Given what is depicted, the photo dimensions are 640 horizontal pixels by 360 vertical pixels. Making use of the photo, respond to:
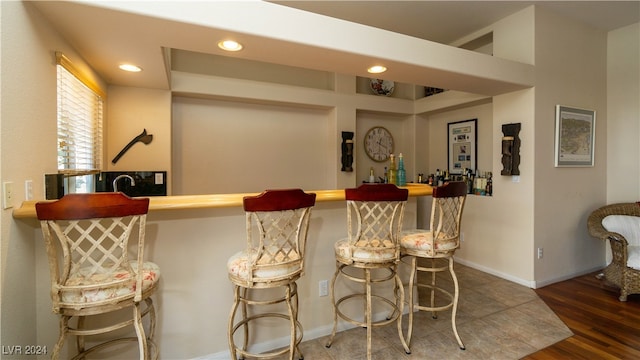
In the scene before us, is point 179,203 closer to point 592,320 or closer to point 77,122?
point 77,122

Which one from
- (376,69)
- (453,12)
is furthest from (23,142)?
(453,12)

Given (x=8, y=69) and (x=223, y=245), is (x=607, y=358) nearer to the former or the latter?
(x=223, y=245)

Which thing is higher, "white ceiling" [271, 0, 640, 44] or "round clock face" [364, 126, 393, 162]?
"white ceiling" [271, 0, 640, 44]

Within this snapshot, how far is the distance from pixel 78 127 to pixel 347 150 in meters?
2.88

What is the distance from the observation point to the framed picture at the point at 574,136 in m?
3.20

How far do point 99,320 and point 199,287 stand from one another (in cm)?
54

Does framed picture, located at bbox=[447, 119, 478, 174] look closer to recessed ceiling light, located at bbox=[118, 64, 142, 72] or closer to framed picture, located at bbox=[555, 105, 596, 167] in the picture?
framed picture, located at bbox=[555, 105, 596, 167]

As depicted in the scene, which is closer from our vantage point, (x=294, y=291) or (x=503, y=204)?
(x=294, y=291)

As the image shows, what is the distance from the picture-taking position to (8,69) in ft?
4.13

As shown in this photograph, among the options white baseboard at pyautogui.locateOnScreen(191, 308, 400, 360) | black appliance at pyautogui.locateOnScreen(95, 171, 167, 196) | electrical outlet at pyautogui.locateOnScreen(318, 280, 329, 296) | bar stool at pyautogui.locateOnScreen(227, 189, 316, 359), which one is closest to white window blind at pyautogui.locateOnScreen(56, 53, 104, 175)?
black appliance at pyautogui.locateOnScreen(95, 171, 167, 196)

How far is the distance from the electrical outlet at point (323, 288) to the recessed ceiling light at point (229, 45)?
1814mm

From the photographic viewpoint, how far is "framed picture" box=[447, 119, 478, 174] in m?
4.02

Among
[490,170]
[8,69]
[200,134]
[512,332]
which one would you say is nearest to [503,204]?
[490,170]

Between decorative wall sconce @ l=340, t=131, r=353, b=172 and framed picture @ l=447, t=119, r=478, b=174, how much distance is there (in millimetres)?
1631
